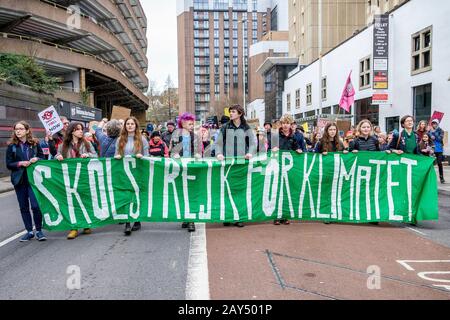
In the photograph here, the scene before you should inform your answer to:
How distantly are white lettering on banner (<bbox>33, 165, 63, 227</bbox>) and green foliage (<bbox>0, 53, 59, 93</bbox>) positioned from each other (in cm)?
1582

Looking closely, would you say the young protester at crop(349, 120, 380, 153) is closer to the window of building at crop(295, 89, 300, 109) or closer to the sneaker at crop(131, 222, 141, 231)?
the sneaker at crop(131, 222, 141, 231)

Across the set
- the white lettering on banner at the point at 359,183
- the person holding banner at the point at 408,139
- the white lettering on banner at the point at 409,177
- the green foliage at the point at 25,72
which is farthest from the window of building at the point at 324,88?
the white lettering on banner at the point at 359,183

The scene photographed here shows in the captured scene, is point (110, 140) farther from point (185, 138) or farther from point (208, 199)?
point (208, 199)

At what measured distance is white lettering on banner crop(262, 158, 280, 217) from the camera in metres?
7.48

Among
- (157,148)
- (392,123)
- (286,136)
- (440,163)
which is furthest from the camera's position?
(392,123)

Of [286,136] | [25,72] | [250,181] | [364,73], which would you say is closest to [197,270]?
[250,181]

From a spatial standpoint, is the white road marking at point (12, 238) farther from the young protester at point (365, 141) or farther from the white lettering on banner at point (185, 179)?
the young protester at point (365, 141)

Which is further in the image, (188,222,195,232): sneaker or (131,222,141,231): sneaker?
(131,222,141,231): sneaker

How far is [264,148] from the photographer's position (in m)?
10.7

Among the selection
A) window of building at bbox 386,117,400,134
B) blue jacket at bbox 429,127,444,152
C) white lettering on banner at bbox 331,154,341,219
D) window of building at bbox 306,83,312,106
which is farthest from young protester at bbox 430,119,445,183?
window of building at bbox 306,83,312,106

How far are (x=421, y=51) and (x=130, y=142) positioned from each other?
1773cm

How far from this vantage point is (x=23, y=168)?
687 cm

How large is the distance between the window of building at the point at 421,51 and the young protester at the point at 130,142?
16656 mm
